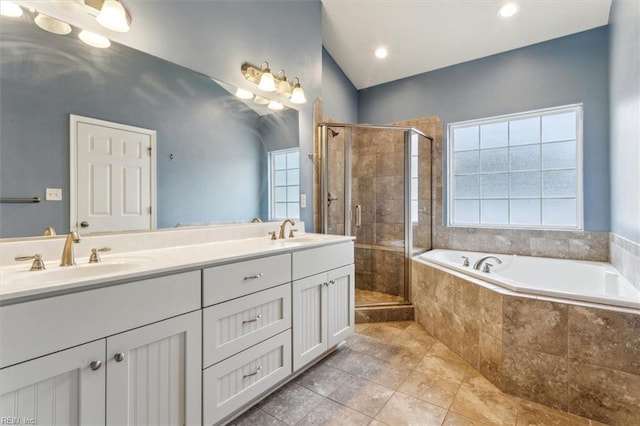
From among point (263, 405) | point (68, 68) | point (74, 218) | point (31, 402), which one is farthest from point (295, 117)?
point (31, 402)

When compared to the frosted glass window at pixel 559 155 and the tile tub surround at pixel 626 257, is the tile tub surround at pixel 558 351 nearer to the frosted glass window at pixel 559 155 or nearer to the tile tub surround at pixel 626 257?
the tile tub surround at pixel 626 257

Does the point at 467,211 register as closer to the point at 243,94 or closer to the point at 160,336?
the point at 243,94

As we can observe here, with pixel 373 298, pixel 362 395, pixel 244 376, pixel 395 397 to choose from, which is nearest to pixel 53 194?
pixel 244 376

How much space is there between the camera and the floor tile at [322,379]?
172cm

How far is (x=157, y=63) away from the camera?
5.40 feet

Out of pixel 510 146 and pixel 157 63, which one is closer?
pixel 157 63

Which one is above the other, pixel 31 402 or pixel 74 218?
pixel 74 218

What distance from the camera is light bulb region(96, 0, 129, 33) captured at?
1386 millimetres

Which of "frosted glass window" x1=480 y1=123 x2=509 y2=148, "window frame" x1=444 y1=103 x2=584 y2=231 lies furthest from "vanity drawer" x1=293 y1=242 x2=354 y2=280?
"frosted glass window" x1=480 y1=123 x2=509 y2=148

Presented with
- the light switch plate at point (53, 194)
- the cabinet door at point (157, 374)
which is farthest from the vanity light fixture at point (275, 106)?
the cabinet door at point (157, 374)

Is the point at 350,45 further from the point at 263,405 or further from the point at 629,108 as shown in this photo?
the point at 263,405

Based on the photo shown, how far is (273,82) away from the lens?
2.27m

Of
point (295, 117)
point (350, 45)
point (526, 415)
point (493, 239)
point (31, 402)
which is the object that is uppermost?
point (350, 45)

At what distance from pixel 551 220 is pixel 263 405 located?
2.91 meters
